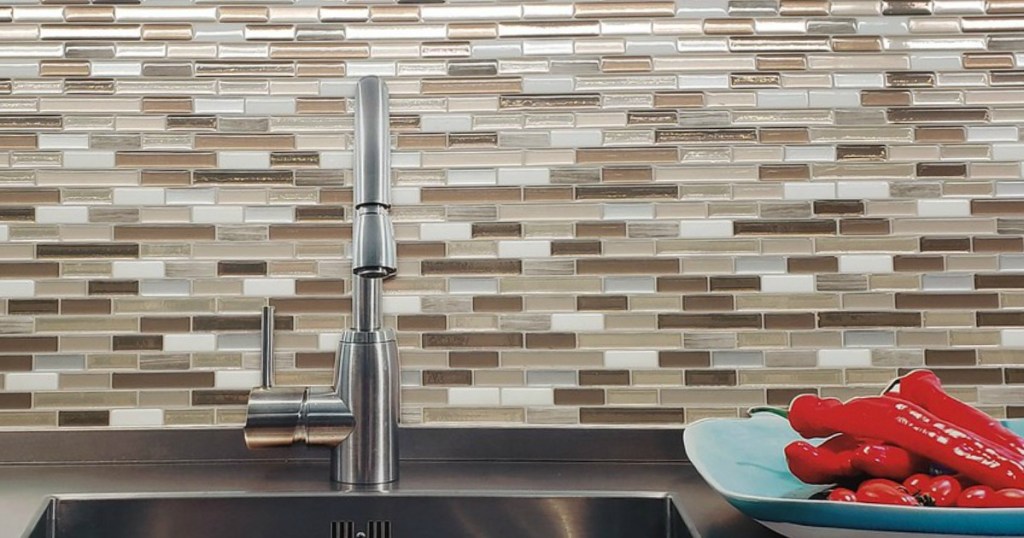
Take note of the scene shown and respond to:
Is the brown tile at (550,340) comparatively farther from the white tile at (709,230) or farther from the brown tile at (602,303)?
the white tile at (709,230)

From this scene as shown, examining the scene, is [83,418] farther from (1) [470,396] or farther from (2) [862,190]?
(2) [862,190]

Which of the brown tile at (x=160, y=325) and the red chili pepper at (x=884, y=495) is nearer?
the red chili pepper at (x=884, y=495)

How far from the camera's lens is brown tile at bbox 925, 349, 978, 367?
99 centimetres

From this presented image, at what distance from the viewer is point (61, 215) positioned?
3.28ft

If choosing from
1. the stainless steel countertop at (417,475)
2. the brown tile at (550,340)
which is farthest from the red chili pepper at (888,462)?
the brown tile at (550,340)

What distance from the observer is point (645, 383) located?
1.00 metres

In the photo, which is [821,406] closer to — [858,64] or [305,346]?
[858,64]

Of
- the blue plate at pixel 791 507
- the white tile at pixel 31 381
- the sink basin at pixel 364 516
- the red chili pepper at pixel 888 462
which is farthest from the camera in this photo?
the white tile at pixel 31 381

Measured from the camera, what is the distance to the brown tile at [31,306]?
3.25 ft

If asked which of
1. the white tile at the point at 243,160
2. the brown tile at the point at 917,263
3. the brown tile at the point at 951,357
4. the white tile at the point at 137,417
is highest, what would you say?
the white tile at the point at 243,160

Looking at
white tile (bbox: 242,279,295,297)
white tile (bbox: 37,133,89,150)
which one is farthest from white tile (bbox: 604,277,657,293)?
white tile (bbox: 37,133,89,150)

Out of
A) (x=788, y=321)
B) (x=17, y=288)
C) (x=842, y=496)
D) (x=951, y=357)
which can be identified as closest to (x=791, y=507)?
(x=842, y=496)

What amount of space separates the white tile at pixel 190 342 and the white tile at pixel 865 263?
88 cm

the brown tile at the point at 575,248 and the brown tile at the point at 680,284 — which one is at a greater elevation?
the brown tile at the point at 575,248
